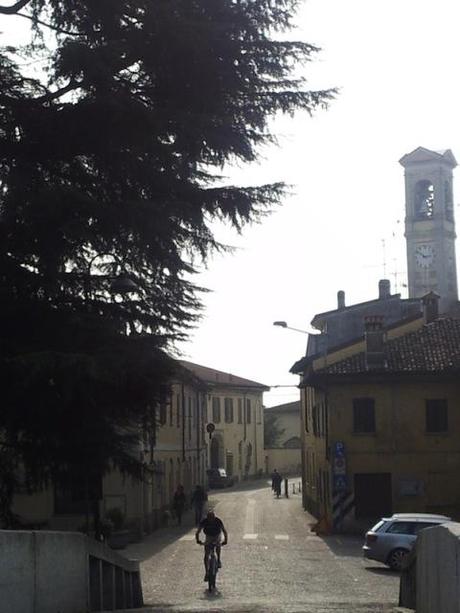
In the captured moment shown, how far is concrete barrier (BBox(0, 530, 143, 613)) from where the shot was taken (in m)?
11.2

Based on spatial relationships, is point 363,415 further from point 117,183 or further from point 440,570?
point 440,570

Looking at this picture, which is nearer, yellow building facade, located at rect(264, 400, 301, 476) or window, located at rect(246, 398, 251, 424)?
window, located at rect(246, 398, 251, 424)

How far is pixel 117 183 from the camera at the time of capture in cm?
1468

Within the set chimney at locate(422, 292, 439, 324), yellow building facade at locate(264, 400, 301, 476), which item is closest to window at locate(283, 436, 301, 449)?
yellow building facade at locate(264, 400, 301, 476)

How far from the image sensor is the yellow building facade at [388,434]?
4106 centimetres

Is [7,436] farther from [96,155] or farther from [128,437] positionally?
[96,155]

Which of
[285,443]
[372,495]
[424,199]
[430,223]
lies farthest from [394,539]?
[285,443]

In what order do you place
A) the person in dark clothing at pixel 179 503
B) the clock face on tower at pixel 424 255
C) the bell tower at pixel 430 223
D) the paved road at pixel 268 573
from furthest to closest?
the clock face on tower at pixel 424 255 → the bell tower at pixel 430 223 → the person in dark clothing at pixel 179 503 → the paved road at pixel 268 573

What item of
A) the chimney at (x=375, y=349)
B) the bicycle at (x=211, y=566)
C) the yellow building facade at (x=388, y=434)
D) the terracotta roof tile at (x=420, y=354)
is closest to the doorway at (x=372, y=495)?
the yellow building facade at (x=388, y=434)

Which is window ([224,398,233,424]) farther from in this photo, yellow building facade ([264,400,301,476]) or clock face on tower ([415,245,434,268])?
clock face on tower ([415,245,434,268])

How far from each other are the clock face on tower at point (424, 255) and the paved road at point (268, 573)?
37.1 meters

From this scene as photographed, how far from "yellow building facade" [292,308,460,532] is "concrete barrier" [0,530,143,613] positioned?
25149 mm

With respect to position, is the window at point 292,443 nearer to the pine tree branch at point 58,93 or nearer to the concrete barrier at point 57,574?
the concrete barrier at point 57,574

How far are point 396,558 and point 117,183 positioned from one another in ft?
53.3
